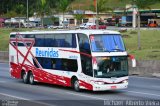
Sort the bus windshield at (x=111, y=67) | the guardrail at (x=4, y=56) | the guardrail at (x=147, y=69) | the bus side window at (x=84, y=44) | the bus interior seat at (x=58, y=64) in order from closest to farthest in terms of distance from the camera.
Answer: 1. the bus windshield at (x=111, y=67)
2. the bus side window at (x=84, y=44)
3. the bus interior seat at (x=58, y=64)
4. the guardrail at (x=147, y=69)
5. the guardrail at (x=4, y=56)

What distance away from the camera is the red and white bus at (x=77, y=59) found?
23.2 meters

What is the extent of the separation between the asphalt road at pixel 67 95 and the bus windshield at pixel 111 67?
98 cm

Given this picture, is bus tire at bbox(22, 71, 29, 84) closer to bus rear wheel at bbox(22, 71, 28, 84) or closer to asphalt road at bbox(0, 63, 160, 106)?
bus rear wheel at bbox(22, 71, 28, 84)

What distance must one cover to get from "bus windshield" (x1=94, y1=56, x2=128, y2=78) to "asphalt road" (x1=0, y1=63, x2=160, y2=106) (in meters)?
0.98

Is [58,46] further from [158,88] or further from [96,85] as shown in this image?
[158,88]

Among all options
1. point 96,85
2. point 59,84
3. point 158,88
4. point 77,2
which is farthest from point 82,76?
point 77,2

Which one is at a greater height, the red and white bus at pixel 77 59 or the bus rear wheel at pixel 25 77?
the red and white bus at pixel 77 59

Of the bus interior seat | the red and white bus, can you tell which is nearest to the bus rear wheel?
the red and white bus

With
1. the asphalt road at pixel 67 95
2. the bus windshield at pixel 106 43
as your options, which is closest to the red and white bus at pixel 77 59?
the bus windshield at pixel 106 43

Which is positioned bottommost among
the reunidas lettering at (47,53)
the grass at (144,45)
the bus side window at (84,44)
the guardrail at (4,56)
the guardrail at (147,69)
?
the guardrail at (4,56)

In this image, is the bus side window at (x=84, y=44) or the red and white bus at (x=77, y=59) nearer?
the red and white bus at (x=77, y=59)

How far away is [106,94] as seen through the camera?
23.7 metres

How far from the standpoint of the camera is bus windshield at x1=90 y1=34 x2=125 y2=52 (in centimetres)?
2347

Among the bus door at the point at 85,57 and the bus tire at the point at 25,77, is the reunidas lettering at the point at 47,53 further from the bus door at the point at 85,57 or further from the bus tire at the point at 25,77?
the bus door at the point at 85,57
